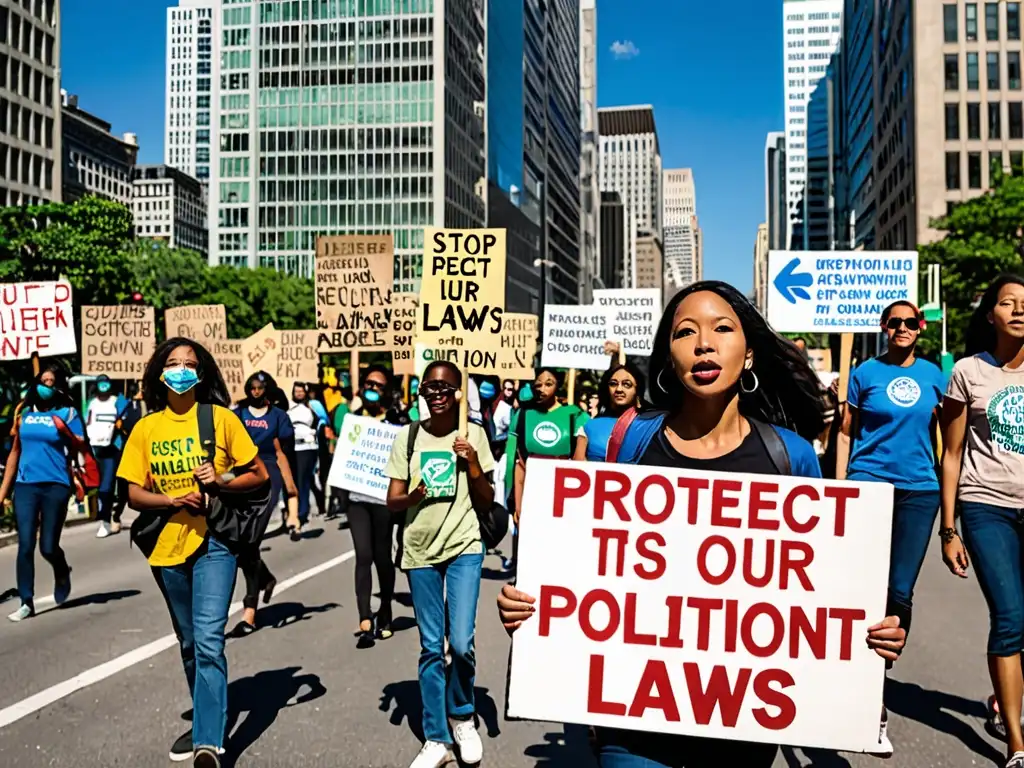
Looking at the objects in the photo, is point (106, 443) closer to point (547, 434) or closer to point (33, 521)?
point (33, 521)

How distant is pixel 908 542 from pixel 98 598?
6.61 metres

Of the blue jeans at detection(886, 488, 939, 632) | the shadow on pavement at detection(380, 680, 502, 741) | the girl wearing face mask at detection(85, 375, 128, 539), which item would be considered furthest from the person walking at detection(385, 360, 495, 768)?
the girl wearing face mask at detection(85, 375, 128, 539)

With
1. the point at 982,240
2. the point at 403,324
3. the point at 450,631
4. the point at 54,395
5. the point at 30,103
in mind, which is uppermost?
the point at 30,103

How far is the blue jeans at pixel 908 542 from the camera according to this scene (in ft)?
16.4

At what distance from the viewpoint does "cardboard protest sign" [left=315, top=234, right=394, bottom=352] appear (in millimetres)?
13430

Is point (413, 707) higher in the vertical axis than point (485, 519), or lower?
lower

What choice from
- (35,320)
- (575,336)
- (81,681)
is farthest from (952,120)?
(81,681)

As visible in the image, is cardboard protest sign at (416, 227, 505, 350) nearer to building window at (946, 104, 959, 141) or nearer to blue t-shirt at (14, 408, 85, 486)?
blue t-shirt at (14, 408, 85, 486)

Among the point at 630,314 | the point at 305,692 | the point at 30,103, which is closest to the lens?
the point at 305,692

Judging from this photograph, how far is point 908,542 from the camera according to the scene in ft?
16.5

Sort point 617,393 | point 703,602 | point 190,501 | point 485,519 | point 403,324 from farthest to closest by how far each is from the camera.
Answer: point 403,324, point 617,393, point 485,519, point 190,501, point 703,602

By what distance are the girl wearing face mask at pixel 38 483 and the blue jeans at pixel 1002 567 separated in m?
6.44

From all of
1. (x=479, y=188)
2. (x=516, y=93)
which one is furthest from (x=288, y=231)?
(x=516, y=93)

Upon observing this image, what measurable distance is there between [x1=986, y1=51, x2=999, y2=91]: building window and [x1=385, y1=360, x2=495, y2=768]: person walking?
71.9 m
